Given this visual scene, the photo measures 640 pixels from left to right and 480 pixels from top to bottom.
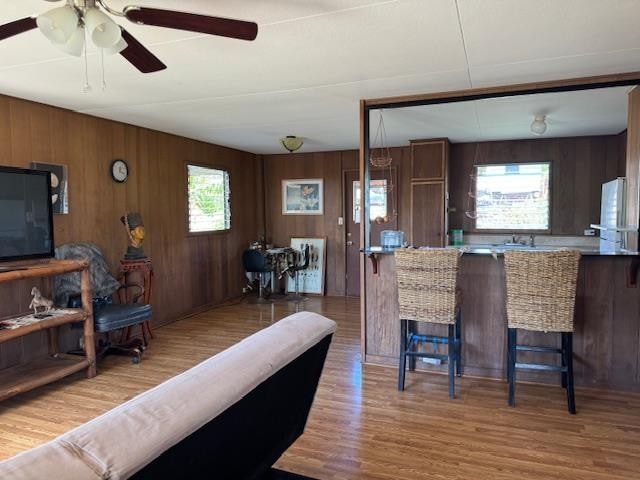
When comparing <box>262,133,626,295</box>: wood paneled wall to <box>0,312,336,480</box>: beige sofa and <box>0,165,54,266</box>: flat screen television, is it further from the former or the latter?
<box>0,312,336,480</box>: beige sofa

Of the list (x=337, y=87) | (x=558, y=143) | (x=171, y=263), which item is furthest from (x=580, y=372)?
(x=171, y=263)

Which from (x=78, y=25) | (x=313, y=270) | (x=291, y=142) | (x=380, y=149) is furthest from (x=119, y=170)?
(x=380, y=149)

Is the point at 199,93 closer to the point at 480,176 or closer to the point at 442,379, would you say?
the point at 442,379

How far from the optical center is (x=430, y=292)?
318 centimetres

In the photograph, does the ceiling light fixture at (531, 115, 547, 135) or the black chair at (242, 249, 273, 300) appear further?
the black chair at (242, 249, 273, 300)

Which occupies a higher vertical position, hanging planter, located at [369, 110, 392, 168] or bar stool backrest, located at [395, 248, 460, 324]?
hanging planter, located at [369, 110, 392, 168]

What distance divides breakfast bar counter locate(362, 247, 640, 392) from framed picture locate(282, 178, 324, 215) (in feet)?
11.3

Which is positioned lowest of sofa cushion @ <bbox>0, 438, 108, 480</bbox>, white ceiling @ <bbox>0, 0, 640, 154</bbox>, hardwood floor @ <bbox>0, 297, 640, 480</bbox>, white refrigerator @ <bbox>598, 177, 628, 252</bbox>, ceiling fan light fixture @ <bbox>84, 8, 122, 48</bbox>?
hardwood floor @ <bbox>0, 297, 640, 480</bbox>

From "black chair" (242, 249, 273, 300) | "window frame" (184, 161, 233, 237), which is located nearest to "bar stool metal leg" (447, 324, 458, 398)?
"black chair" (242, 249, 273, 300)

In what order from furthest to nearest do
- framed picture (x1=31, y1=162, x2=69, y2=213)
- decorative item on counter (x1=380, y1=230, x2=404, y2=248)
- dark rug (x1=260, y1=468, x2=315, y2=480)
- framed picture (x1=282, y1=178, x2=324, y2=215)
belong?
framed picture (x1=282, y1=178, x2=324, y2=215), decorative item on counter (x1=380, y1=230, x2=404, y2=248), framed picture (x1=31, y1=162, x2=69, y2=213), dark rug (x1=260, y1=468, x2=315, y2=480)

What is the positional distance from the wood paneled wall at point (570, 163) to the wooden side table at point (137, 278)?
14.6 ft

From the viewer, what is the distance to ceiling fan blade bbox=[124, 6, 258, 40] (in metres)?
1.69

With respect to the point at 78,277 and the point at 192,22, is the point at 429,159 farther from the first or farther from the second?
the point at 192,22

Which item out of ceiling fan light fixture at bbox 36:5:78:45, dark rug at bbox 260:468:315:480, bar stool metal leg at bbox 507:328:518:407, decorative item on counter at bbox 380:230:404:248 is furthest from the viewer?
decorative item on counter at bbox 380:230:404:248
